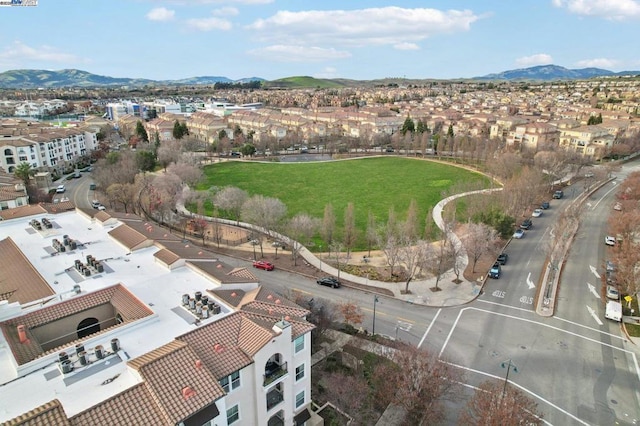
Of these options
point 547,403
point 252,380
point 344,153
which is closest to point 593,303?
point 547,403

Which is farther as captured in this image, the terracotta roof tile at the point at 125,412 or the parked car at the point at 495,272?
the parked car at the point at 495,272

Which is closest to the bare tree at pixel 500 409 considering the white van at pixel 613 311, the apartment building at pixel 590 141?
the white van at pixel 613 311

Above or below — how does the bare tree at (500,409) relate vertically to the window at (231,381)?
below

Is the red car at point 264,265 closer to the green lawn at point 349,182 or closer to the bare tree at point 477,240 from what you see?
the green lawn at point 349,182

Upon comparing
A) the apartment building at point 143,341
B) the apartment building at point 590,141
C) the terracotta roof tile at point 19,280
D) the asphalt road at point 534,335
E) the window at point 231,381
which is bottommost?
the asphalt road at point 534,335

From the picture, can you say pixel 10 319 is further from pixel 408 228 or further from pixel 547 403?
pixel 408 228

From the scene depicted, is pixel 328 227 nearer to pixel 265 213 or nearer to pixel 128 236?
pixel 265 213

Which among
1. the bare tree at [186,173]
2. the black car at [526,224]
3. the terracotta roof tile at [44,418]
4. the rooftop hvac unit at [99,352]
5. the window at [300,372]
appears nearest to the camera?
the terracotta roof tile at [44,418]
